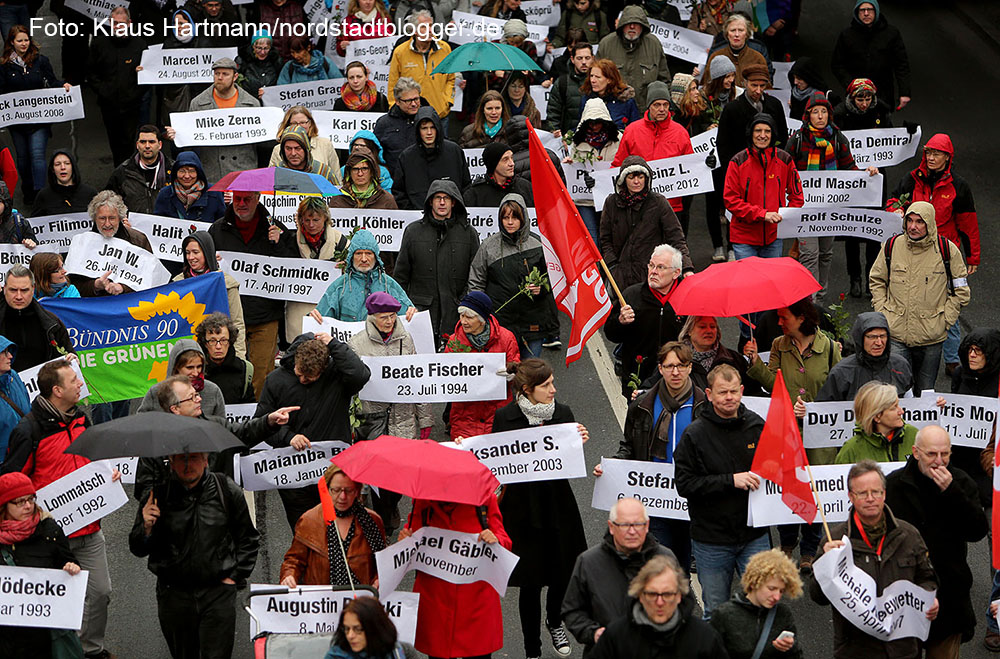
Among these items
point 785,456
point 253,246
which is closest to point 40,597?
point 785,456

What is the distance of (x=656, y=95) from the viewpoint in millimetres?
14844

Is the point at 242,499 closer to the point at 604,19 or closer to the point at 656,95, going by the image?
the point at 656,95

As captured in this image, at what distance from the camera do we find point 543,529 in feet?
32.1

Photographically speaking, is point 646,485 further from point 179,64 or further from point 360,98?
point 179,64

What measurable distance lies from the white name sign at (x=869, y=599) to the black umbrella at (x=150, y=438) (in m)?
3.44

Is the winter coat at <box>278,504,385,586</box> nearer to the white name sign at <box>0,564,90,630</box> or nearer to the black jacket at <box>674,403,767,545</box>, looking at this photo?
the white name sign at <box>0,564,90,630</box>

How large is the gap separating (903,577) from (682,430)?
1.81m

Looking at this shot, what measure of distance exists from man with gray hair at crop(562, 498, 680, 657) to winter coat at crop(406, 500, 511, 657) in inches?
32.7

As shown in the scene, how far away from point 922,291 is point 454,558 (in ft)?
17.4

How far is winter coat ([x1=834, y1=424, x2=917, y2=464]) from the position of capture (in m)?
9.66

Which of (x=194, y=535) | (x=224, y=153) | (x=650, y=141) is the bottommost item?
(x=194, y=535)

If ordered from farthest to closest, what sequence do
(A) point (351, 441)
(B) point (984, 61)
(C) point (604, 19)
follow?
1. (B) point (984, 61)
2. (C) point (604, 19)
3. (A) point (351, 441)

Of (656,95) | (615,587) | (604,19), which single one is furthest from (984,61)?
(615,587)

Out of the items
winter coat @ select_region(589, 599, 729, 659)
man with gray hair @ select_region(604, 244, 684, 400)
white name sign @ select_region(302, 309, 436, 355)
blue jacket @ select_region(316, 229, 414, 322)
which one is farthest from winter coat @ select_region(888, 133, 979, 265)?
winter coat @ select_region(589, 599, 729, 659)
